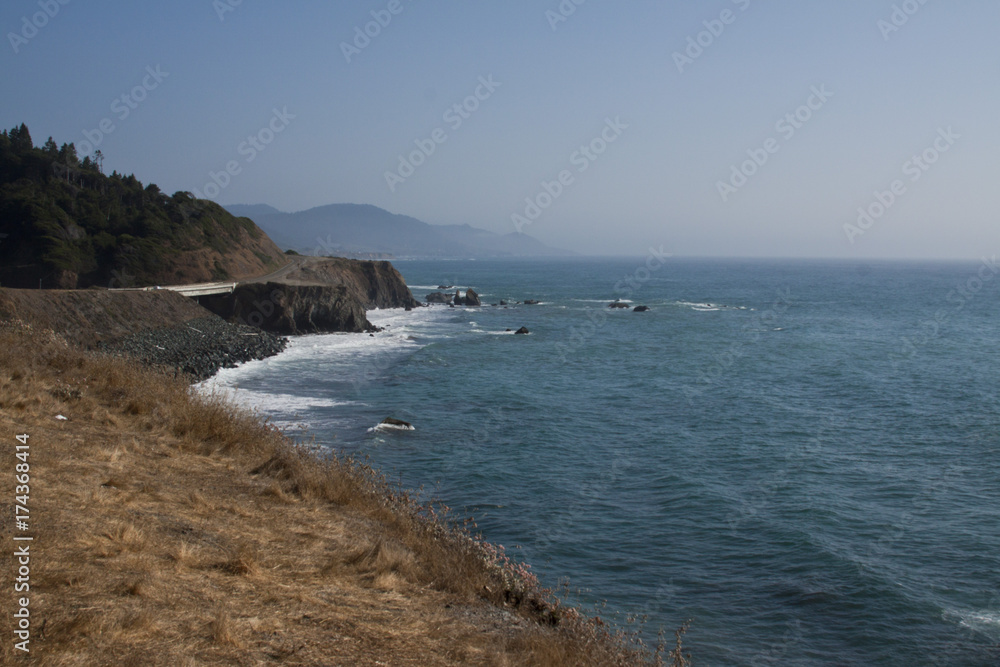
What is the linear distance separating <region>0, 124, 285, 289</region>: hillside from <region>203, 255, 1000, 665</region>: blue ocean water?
17.5m

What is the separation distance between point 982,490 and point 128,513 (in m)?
21.0

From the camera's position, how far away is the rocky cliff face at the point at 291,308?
172 ft

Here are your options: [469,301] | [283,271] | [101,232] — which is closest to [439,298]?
[469,301]

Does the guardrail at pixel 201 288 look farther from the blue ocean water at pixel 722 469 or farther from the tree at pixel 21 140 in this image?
the tree at pixel 21 140

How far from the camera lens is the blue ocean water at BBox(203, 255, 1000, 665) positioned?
13234 millimetres

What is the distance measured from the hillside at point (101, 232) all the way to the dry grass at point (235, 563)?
1730 inches

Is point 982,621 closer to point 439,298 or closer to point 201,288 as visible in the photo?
→ point 201,288

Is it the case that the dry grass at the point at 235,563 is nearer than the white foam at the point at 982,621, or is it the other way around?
the dry grass at the point at 235,563

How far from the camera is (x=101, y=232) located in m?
57.4

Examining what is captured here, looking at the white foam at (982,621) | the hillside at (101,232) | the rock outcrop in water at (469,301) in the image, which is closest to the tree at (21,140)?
the hillside at (101,232)

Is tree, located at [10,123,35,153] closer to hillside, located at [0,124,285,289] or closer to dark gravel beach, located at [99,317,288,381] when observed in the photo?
hillside, located at [0,124,285,289]

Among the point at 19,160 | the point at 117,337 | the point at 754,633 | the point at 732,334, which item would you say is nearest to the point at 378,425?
the point at 754,633

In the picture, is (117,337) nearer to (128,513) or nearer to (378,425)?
(378,425)

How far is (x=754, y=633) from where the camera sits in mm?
→ 12367
